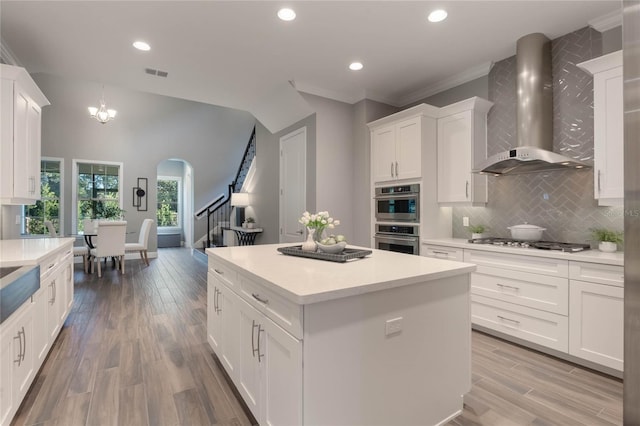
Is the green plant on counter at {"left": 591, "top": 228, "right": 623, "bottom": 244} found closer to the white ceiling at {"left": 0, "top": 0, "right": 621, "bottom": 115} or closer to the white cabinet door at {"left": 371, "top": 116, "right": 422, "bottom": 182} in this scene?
the white cabinet door at {"left": 371, "top": 116, "right": 422, "bottom": 182}

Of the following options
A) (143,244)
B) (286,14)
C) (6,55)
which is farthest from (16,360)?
(143,244)

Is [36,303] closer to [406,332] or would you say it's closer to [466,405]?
[406,332]

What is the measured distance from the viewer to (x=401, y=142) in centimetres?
390

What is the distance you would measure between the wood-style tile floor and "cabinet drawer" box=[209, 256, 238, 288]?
0.72 meters

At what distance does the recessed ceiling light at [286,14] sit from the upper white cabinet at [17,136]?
222 cm

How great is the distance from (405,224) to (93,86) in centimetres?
768

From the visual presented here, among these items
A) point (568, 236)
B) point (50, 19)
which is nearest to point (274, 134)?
point (50, 19)

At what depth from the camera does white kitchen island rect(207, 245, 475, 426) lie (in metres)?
1.30

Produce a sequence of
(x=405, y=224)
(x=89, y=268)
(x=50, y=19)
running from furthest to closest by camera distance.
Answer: (x=89, y=268), (x=405, y=224), (x=50, y=19)

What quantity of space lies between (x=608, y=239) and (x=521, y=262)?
0.67 metres

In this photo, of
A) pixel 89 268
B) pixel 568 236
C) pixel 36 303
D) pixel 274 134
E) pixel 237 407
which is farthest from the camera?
pixel 89 268

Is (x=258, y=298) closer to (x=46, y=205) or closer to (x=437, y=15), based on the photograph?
(x=437, y=15)

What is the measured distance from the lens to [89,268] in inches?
246

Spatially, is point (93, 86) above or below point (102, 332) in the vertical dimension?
above
